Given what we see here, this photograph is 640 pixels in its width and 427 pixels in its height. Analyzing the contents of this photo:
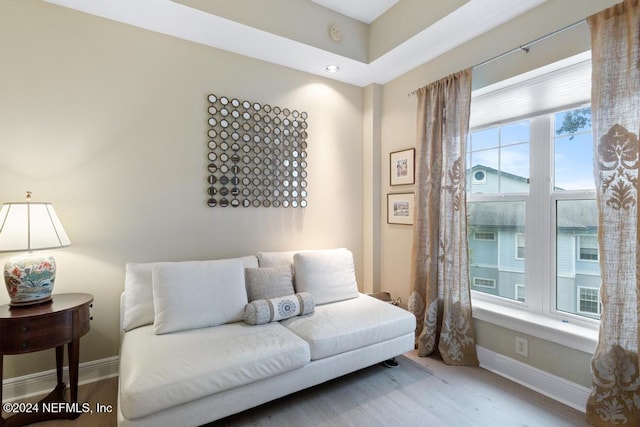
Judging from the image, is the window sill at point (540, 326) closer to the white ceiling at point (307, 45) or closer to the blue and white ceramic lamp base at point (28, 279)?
the white ceiling at point (307, 45)

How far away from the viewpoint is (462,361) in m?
2.45

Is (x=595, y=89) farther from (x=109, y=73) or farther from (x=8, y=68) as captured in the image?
(x=8, y=68)

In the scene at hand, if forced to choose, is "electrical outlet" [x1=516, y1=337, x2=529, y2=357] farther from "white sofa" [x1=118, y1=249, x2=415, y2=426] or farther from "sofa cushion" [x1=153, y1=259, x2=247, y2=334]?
"sofa cushion" [x1=153, y1=259, x2=247, y2=334]

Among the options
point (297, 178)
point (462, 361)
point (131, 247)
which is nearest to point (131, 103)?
point (131, 247)

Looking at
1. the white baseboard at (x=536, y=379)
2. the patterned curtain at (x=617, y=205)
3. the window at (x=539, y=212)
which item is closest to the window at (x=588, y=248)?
the window at (x=539, y=212)

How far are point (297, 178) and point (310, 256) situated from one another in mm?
813

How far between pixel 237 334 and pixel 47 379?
1378mm

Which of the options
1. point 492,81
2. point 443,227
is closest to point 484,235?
point 443,227

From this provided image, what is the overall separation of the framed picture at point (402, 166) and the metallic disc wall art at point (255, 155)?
923 mm

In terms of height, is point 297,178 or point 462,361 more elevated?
point 297,178

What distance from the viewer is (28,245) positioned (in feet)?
5.77

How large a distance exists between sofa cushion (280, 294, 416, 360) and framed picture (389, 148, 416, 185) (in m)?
1.25

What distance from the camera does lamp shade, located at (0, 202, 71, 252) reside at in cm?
173

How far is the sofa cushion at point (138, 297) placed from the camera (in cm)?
206
